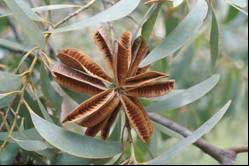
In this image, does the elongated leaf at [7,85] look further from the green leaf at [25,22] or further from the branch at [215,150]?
the branch at [215,150]

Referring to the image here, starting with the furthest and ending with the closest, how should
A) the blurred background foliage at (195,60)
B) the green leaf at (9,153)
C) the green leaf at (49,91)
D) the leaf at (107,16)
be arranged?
the blurred background foliage at (195,60) < the green leaf at (9,153) < the green leaf at (49,91) < the leaf at (107,16)

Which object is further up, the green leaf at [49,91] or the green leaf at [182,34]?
the green leaf at [182,34]

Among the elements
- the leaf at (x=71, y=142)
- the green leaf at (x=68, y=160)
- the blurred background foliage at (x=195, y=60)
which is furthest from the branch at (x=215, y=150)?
the leaf at (x=71, y=142)

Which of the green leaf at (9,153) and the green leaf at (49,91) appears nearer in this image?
the green leaf at (49,91)

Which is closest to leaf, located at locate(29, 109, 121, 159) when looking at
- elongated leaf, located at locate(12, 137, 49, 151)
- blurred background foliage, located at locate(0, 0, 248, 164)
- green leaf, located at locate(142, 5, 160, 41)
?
elongated leaf, located at locate(12, 137, 49, 151)

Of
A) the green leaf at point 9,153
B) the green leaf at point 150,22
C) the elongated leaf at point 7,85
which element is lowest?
the green leaf at point 9,153

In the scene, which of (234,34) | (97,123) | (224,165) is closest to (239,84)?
(234,34)
